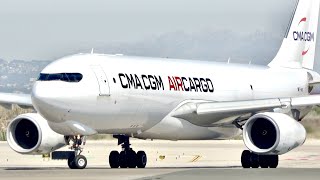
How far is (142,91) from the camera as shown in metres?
43.0

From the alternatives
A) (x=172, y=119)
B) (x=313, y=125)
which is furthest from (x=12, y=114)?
(x=172, y=119)

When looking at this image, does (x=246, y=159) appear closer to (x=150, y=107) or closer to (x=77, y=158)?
(x=150, y=107)

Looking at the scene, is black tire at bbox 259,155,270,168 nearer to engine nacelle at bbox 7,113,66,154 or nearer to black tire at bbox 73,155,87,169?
engine nacelle at bbox 7,113,66,154

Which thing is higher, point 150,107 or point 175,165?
point 150,107

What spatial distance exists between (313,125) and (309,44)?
168 inches

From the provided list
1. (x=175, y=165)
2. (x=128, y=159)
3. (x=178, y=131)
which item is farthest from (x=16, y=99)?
(x=175, y=165)

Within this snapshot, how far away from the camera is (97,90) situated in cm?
4075

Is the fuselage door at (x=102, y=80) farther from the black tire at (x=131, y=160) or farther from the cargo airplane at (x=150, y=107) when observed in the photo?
the black tire at (x=131, y=160)

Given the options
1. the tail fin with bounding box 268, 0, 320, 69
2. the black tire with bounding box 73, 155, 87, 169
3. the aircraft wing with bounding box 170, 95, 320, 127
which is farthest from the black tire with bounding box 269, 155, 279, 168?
the black tire with bounding box 73, 155, 87, 169

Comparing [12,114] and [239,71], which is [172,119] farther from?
[12,114]

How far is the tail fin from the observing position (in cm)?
5202

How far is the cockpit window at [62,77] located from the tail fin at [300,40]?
13.6m

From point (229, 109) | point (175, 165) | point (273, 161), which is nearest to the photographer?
point (229, 109)

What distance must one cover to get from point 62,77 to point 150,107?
14.6ft
